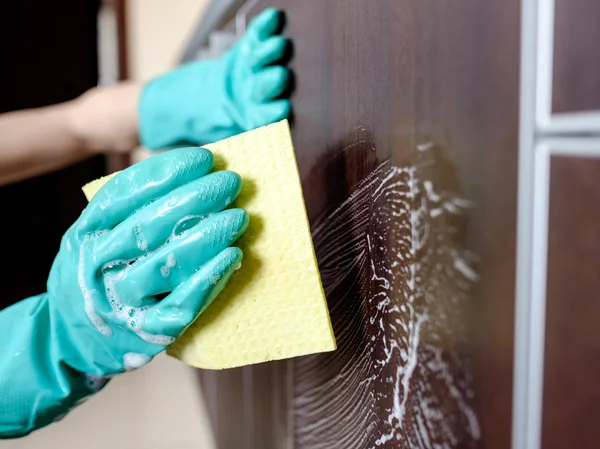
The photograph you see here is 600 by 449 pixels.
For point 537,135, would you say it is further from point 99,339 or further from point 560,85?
point 99,339

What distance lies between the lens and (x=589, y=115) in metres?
0.23

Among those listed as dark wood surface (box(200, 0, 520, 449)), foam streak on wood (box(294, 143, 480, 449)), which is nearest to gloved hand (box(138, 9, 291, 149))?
dark wood surface (box(200, 0, 520, 449))

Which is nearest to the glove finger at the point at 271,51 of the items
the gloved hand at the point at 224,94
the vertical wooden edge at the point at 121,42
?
the gloved hand at the point at 224,94

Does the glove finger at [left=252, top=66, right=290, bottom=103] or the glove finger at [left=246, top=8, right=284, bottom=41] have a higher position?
the glove finger at [left=246, top=8, right=284, bottom=41]

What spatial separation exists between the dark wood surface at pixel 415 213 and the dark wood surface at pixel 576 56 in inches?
0.9

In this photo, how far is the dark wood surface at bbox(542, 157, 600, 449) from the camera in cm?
23

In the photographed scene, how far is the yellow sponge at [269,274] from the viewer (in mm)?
456

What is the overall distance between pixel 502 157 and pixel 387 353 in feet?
0.63

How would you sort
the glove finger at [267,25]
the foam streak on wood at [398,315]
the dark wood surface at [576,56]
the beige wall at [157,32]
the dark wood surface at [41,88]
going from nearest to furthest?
the dark wood surface at [576,56], the foam streak on wood at [398,315], the glove finger at [267,25], the beige wall at [157,32], the dark wood surface at [41,88]

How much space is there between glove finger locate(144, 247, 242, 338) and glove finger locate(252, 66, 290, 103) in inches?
12.4

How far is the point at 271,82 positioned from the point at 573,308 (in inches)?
20.9

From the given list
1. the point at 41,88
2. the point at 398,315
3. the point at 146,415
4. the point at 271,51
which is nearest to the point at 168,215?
the point at 398,315

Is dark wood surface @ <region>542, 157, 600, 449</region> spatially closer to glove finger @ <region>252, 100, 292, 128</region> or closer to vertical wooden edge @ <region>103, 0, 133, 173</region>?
glove finger @ <region>252, 100, 292, 128</region>

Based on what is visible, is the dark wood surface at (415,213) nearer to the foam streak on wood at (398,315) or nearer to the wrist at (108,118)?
the foam streak on wood at (398,315)
